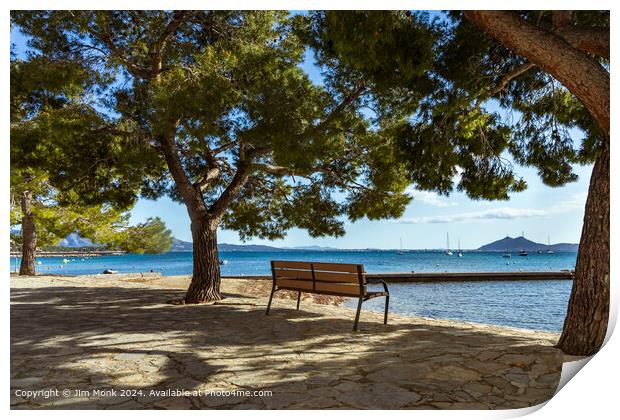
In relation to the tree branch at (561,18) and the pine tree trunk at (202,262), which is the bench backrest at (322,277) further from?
the tree branch at (561,18)

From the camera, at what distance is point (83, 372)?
3363mm

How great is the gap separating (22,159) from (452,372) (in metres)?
5.33

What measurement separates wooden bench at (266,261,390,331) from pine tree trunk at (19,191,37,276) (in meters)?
6.07

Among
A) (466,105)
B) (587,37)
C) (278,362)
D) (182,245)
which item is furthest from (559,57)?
(182,245)

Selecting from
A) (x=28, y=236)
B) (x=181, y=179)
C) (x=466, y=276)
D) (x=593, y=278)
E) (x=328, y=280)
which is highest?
(x=181, y=179)

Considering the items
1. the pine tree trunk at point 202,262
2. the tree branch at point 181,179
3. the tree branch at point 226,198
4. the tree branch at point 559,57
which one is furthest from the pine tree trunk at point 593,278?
the tree branch at point 181,179

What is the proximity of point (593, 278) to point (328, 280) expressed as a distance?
263 centimetres

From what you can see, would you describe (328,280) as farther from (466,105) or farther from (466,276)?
(466,276)

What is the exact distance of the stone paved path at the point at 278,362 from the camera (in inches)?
120

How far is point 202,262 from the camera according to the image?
22.0 ft

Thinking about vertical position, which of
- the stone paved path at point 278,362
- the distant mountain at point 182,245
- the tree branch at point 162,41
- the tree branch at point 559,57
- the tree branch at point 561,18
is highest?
the tree branch at point 162,41

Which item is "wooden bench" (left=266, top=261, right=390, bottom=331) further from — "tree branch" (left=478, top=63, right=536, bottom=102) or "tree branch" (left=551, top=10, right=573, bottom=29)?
"tree branch" (left=551, top=10, right=573, bottom=29)

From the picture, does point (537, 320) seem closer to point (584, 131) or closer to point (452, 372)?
point (584, 131)

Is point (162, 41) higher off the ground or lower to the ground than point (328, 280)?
higher
